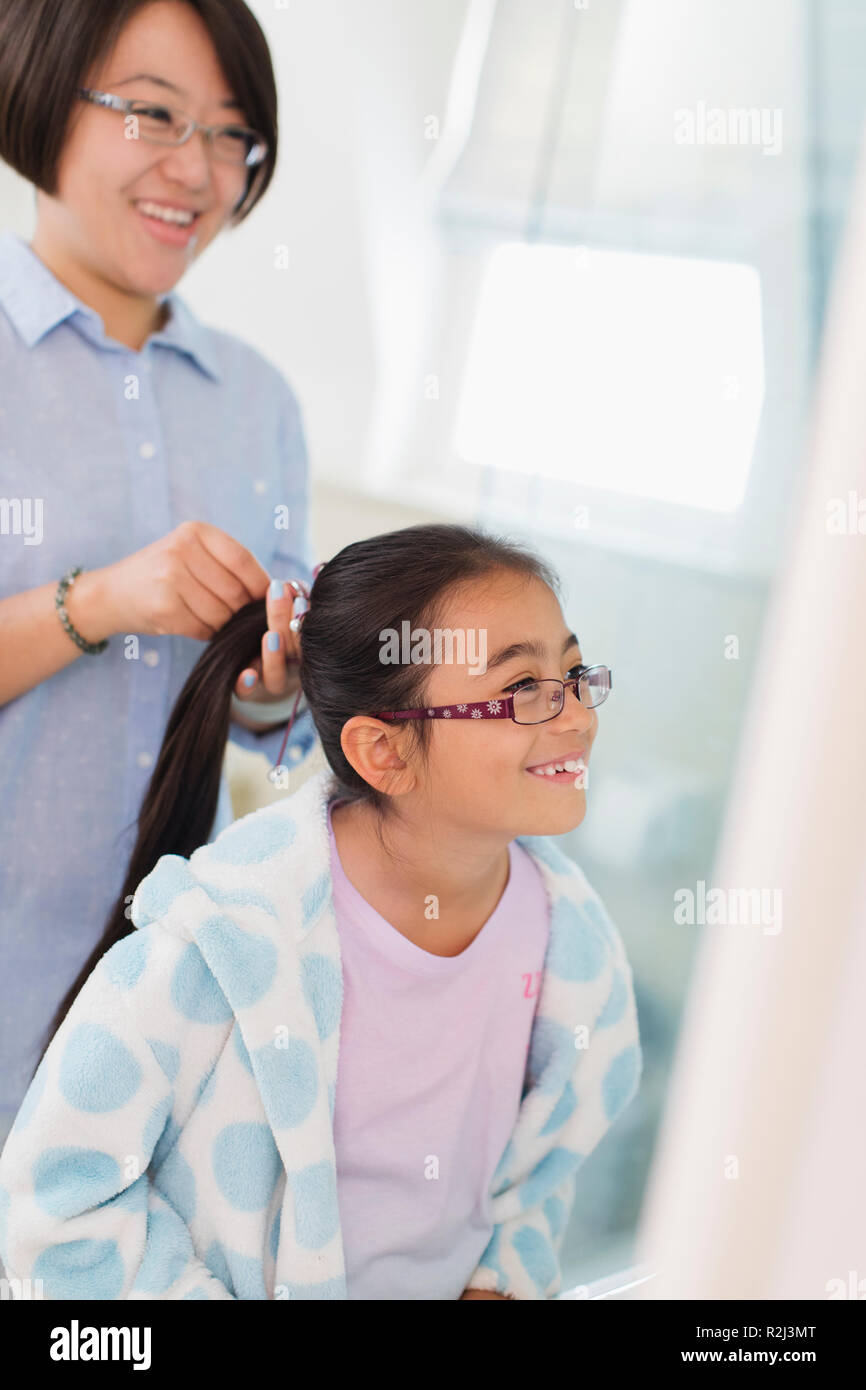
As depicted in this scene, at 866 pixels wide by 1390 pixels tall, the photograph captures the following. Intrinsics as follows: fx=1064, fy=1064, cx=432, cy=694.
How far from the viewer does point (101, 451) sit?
0.86m

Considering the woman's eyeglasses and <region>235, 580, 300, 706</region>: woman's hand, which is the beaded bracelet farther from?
the woman's eyeglasses

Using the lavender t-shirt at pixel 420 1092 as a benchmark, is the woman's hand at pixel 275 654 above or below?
above

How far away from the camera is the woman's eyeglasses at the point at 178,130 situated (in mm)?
774

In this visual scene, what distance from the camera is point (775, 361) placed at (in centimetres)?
148

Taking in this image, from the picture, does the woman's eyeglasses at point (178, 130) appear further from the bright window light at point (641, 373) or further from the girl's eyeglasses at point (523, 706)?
the bright window light at point (641, 373)

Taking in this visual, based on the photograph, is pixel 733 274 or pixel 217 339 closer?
pixel 217 339

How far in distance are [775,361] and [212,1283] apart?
4.29ft

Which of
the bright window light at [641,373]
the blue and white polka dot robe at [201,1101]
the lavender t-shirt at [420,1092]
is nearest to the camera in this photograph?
the blue and white polka dot robe at [201,1101]

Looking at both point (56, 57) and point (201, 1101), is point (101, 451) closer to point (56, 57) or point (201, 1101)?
point (56, 57)

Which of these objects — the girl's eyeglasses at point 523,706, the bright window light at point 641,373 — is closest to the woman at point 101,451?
Answer: the girl's eyeglasses at point 523,706

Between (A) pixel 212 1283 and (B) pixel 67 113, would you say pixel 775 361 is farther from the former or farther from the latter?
(A) pixel 212 1283

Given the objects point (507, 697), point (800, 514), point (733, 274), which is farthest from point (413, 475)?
point (800, 514)

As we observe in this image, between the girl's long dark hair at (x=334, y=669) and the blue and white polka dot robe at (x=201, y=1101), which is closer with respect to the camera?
the blue and white polka dot robe at (x=201, y=1101)

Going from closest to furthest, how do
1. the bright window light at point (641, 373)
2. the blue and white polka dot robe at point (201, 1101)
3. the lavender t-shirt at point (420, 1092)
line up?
the blue and white polka dot robe at point (201, 1101)
the lavender t-shirt at point (420, 1092)
the bright window light at point (641, 373)
